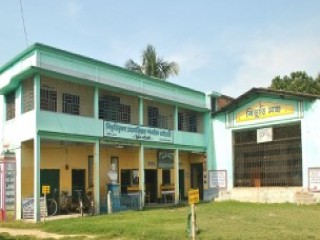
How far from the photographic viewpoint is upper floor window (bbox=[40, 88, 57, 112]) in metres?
19.1

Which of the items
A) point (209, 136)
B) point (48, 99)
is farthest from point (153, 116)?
point (48, 99)

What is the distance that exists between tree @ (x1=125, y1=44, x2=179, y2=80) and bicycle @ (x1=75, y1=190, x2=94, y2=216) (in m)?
14.5

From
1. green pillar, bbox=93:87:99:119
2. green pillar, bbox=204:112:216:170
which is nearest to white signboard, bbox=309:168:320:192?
green pillar, bbox=204:112:216:170

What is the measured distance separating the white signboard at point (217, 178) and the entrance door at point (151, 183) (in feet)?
10.3

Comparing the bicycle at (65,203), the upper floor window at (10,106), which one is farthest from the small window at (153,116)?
the upper floor window at (10,106)

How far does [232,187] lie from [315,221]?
10.7 m

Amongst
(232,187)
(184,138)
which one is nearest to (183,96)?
(184,138)

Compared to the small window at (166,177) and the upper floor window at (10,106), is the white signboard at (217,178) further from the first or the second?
the upper floor window at (10,106)

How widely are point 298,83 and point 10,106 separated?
24286mm

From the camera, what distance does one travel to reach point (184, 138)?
25391 millimetres

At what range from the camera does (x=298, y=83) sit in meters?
37.1

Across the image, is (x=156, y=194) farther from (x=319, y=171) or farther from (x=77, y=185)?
(x=319, y=171)

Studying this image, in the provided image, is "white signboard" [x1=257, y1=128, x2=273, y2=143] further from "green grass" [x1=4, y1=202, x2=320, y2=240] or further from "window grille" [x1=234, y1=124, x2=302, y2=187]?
"green grass" [x1=4, y1=202, x2=320, y2=240]

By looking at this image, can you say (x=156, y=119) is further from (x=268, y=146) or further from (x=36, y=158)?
(x=36, y=158)
